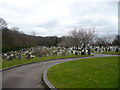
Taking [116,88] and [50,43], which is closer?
[116,88]

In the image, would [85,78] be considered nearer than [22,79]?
Yes

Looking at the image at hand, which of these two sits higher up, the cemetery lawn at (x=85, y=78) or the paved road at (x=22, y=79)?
the cemetery lawn at (x=85, y=78)

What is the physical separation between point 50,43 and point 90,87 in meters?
51.4

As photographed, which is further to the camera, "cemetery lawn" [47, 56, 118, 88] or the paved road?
the paved road

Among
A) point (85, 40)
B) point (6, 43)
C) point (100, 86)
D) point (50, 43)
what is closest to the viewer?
point (100, 86)

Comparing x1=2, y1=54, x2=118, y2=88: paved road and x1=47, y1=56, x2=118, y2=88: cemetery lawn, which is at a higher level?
x1=47, y1=56, x2=118, y2=88: cemetery lawn

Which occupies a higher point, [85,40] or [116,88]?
[85,40]

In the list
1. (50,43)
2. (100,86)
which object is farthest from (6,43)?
(50,43)

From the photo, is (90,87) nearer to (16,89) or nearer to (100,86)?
(100,86)

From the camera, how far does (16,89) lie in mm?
5410

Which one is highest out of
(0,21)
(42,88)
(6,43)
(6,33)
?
(0,21)

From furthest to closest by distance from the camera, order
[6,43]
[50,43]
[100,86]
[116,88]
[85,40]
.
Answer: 1. [50,43]
2. [85,40]
3. [6,43]
4. [100,86]
5. [116,88]

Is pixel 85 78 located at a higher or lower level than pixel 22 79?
higher

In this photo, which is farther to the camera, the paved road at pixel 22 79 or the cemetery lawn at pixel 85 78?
the paved road at pixel 22 79
